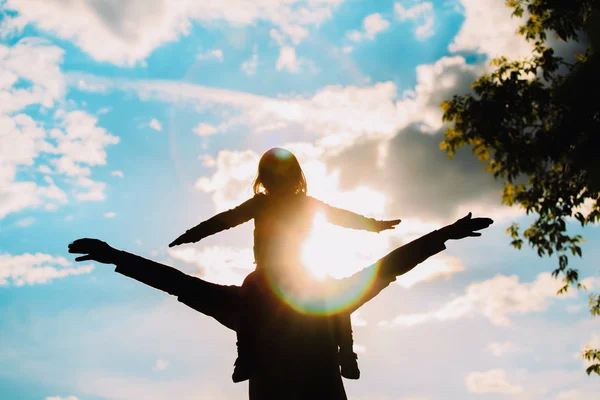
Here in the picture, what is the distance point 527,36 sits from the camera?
1220cm

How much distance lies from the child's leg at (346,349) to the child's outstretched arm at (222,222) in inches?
51.4

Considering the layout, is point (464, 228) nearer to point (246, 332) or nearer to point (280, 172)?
point (280, 172)

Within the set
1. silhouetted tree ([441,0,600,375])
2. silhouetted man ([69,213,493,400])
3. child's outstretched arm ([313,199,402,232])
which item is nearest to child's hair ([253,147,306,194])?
child's outstretched arm ([313,199,402,232])

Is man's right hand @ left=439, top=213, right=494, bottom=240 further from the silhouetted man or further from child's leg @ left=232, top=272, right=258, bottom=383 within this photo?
child's leg @ left=232, top=272, right=258, bottom=383

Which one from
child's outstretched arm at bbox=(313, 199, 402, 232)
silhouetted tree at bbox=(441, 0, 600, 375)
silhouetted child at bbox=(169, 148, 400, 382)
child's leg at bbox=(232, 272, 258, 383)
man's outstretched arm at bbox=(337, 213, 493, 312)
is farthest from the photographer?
silhouetted tree at bbox=(441, 0, 600, 375)

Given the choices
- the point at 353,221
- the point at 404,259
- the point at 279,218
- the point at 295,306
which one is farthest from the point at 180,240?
the point at 404,259

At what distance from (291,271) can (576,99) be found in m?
8.62

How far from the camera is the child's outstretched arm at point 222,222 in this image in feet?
14.9

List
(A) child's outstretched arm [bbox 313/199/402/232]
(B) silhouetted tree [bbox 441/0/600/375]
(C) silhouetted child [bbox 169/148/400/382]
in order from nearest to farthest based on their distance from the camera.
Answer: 1. (C) silhouetted child [bbox 169/148/400/382]
2. (A) child's outstretched arm [bbox 313/199/402/232]
3. (B) silhouetted tree [bbox 441/0/600/375]

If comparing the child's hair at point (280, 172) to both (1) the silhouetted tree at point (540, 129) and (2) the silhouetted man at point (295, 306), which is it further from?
(1) the silhouetted tree at point (540, 129)

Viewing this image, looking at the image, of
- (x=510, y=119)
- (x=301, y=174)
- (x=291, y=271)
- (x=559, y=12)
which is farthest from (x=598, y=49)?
(x=291, y=271)

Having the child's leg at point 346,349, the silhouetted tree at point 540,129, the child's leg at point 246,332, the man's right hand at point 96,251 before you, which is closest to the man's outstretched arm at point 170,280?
the man's right hand at point 96,251

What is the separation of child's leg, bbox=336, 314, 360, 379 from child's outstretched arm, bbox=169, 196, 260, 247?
51.4 inches

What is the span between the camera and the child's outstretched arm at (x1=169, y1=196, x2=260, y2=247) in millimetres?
4551
